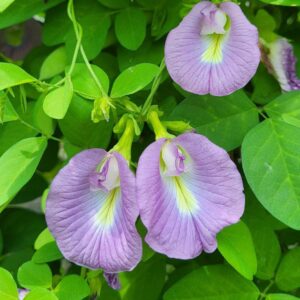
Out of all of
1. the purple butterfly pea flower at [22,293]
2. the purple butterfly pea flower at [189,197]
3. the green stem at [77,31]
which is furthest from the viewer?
the purple butterfly pea flower at [22,293]

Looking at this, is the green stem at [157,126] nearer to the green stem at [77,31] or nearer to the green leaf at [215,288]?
the green stem at [77,31]

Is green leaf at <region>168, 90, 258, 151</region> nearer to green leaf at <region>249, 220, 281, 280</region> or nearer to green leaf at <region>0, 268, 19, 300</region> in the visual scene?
green leaf at <region>249, 220, 281, 280</region>

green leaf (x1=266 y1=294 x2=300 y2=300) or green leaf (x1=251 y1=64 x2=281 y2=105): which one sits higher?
green leaf (x1=251 y1=64 x2=281 y2=105)

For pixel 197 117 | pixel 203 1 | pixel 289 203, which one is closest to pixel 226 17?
pixel 203 1

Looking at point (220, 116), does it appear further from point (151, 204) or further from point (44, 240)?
point (44, 240)

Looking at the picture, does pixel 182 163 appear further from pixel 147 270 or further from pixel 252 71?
pixel 147 270

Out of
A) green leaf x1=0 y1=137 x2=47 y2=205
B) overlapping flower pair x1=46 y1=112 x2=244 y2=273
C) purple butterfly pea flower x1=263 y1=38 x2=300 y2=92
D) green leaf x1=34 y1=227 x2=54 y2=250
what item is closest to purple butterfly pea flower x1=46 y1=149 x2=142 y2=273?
overlapping flower pair x1=46 y1=112 x2=244 y2=273

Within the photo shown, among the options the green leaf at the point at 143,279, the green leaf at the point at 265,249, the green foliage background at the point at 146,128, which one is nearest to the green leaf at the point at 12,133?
the green foliage background at the point at 146,128
